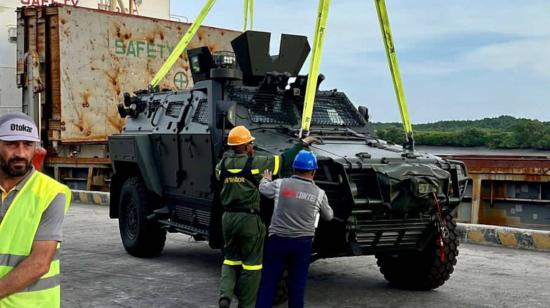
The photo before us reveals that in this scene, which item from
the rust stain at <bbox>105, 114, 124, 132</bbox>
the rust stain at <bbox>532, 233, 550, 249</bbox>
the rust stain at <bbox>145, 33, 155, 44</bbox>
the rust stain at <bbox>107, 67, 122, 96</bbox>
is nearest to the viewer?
the rust stain at <bbox>532, 233, 550, 249</bbox>

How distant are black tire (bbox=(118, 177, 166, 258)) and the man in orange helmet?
299cm

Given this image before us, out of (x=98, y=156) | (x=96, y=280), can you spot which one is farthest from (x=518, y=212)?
(x=98, y=156)

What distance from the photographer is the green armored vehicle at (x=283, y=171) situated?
239 inches

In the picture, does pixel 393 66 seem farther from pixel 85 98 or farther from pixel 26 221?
pixel 85 98

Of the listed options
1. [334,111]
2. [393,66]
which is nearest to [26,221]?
[393,66]

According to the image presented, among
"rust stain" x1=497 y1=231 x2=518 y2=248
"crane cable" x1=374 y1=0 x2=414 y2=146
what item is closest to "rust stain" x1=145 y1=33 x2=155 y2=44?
"rust stain" x1=497 y1=231 x2=518 y2=248

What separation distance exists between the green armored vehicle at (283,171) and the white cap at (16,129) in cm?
353

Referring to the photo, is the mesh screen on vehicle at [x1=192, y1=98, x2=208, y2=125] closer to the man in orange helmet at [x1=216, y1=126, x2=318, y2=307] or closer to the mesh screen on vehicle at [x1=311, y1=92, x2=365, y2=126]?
the mesh screen on vehicle at [x1=311, y1=92, x2=365, y2=126]

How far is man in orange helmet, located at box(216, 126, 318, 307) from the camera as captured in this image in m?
5.63

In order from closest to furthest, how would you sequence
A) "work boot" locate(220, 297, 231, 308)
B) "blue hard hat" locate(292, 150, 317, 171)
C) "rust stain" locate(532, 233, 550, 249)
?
1. "blue hard hat" locate(292, 150, 317, 171)
2. "work boot" locate(220, 297, 231, 308)
3. "rust stain" locate(532, 233, 550, 249)

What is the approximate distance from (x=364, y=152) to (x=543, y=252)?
415 centimetres

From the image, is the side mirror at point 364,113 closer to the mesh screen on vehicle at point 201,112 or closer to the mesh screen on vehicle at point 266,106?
the mesh screen on vehicle at point 266,106

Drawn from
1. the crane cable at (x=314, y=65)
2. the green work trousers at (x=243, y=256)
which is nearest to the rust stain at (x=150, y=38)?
the crane cable at (x=314, y=65)

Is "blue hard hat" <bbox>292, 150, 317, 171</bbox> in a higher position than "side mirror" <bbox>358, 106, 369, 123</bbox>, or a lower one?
lower
